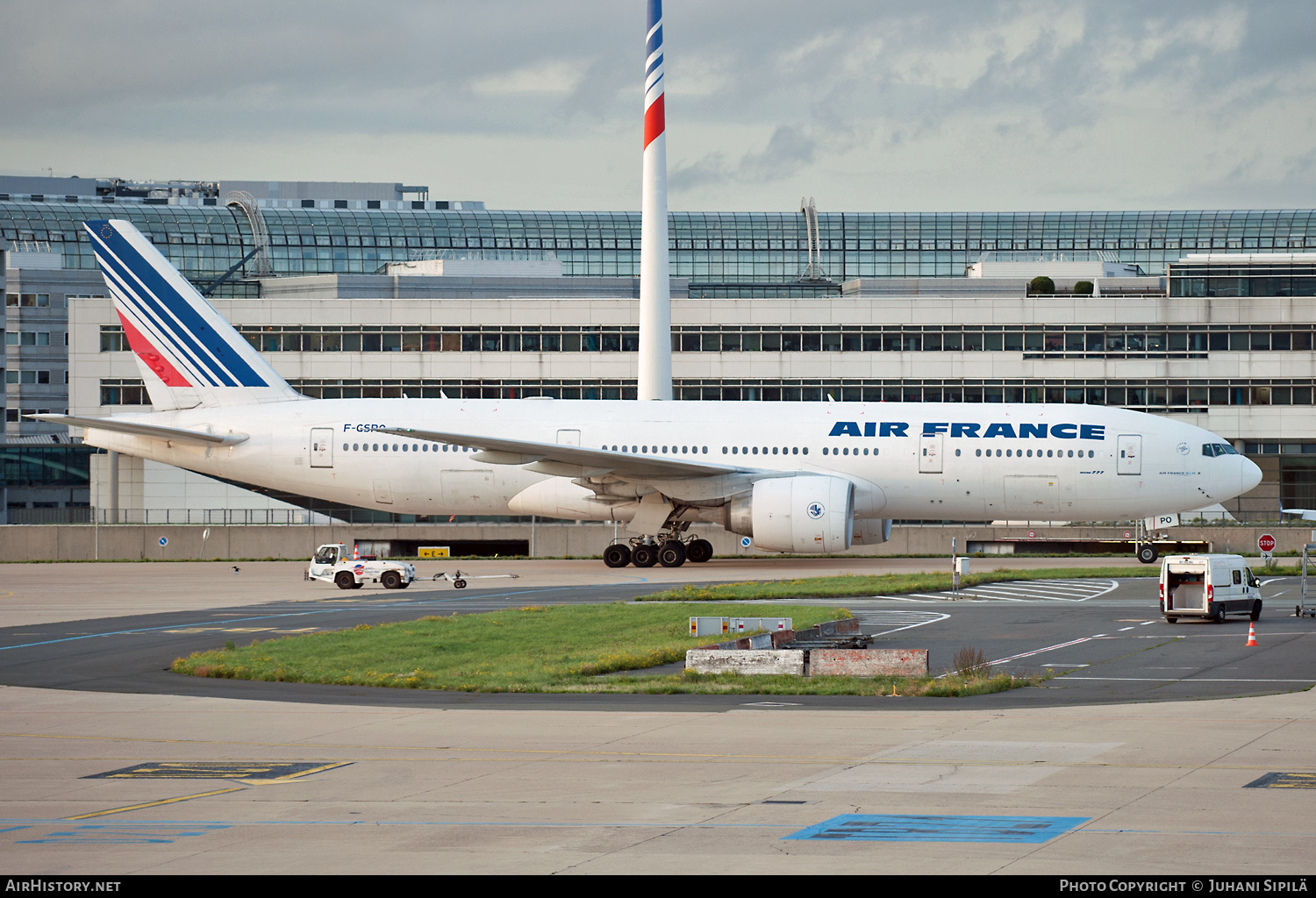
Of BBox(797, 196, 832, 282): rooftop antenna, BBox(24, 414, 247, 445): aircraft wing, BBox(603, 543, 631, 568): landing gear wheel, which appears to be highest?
BBox(797, 196, 832, 282): rooftop antenna

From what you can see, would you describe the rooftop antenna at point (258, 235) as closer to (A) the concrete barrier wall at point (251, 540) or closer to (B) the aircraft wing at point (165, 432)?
(A) the concrete barrier wall at point (251, 540)

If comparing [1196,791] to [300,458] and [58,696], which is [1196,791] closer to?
[58,696]

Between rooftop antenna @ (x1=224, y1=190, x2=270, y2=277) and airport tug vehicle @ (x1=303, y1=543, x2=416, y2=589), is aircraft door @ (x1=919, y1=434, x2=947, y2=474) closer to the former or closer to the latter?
airport tug vehicle @ (x1=303, y1=543, x2=416, y2=589)

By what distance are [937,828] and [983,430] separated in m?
34.6

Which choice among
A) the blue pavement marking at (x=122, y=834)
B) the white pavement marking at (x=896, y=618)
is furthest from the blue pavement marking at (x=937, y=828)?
the white pavement marking at (x=896, y=618)

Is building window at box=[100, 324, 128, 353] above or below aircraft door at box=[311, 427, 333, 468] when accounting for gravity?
above

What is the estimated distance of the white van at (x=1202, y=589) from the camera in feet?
93.6

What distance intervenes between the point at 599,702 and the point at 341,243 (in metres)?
83.9

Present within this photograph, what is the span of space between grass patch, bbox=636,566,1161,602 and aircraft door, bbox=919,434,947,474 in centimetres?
390

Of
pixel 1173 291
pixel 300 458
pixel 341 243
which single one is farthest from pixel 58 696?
pixel 341 243

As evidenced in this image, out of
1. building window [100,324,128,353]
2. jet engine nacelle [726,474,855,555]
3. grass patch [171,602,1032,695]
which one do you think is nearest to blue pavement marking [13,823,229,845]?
grass patch [171,602,1032,695]

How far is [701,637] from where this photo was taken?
25.3m

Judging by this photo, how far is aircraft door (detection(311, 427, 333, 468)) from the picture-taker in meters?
46.4

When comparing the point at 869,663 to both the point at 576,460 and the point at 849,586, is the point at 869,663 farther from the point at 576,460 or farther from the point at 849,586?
the point at 576,460
